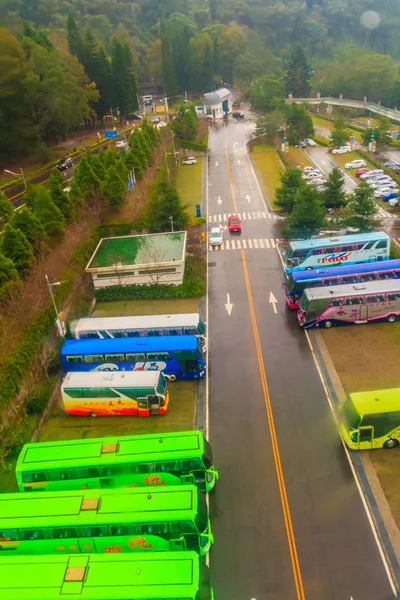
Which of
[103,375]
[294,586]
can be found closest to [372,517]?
[294,586]

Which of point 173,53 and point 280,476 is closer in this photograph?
point 280,476

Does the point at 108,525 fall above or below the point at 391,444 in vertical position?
above

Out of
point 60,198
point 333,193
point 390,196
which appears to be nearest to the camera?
point 60,198

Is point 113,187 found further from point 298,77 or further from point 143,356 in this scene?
point 298,77

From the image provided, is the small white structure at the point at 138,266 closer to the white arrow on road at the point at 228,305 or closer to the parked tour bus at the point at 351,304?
the white arrow on road at the point at 228,305

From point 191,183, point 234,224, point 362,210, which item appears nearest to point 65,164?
point 191,183

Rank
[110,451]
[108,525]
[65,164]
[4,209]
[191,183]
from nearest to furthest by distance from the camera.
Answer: [108,525], [110,451], [4,209], [191,183], [65,164]

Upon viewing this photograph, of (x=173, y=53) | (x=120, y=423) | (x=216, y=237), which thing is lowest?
(x=120, y=423)
